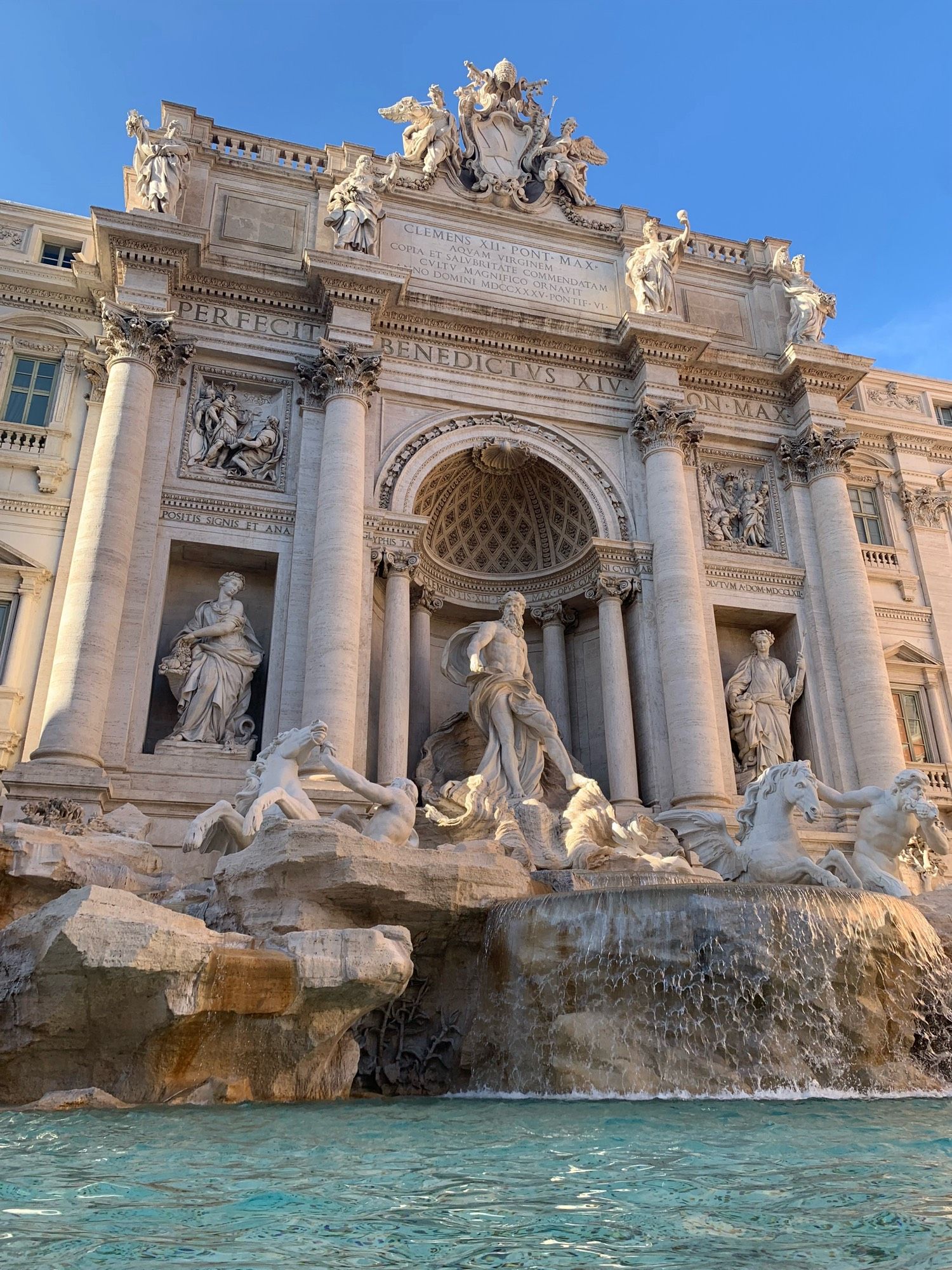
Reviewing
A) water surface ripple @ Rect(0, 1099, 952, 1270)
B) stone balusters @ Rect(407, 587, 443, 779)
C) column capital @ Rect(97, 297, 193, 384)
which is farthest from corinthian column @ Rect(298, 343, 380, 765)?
water surface ripple @ Rect(0, 1099, 952, 1270)

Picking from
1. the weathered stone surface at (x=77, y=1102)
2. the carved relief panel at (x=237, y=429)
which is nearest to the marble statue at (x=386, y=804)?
the weathered stone surface at (x=77, y=1102)

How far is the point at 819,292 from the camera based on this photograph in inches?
850

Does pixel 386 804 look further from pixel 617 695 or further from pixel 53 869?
pixel 617 695

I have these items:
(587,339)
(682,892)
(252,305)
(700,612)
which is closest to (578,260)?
(587,339)

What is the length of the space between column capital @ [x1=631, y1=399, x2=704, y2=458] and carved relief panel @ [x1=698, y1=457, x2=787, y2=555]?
115 cm

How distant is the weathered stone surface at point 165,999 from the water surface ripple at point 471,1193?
1.99ft

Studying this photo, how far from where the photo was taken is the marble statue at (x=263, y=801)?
33.9ft

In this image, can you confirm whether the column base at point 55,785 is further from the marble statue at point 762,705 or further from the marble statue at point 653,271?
the marble statue at point 653,271

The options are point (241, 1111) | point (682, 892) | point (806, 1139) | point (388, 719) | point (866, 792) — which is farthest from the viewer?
point (388, 719)

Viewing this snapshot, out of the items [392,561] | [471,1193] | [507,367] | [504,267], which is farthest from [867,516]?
[471,1193]

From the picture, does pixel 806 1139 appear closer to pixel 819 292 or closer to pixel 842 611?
A: pixel 842 611

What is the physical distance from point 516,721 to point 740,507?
7.43 m

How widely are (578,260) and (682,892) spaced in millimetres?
16036

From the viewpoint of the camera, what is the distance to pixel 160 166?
693 inches
